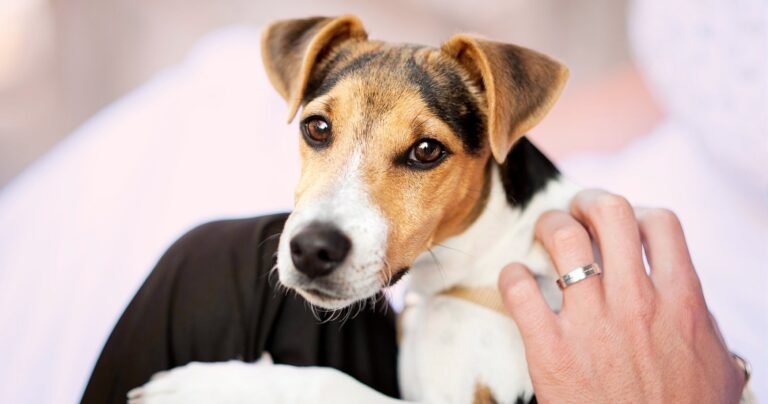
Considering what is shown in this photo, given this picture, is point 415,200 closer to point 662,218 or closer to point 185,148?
point 662,218

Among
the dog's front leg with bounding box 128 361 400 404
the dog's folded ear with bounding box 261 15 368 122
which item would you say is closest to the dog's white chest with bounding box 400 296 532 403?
the dog's front leg with bounding box 128 361 400 404

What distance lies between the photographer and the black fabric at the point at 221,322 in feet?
6.04

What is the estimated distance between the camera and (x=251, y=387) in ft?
6.07

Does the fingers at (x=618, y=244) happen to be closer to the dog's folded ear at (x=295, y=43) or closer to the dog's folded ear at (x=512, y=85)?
the dog's folded ear at (x=512, y=85)

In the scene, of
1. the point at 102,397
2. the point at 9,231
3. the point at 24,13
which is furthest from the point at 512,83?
the point at 24,13

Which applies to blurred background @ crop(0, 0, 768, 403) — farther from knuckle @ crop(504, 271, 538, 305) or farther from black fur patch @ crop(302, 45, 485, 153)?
knuckle @ crop(504, 271, 538, 305)

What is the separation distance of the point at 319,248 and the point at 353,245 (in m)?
0.11

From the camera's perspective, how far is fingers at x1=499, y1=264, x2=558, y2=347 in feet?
5.78

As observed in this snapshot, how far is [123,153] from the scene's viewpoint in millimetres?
3041

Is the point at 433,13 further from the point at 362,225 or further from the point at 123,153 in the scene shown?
the point at 362,225

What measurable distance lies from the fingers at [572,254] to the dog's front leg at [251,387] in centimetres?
71

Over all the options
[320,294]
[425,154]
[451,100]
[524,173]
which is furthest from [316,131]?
[524,173]

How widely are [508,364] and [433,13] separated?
10.6 feet

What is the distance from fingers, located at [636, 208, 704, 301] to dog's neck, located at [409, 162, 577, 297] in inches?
12.9
